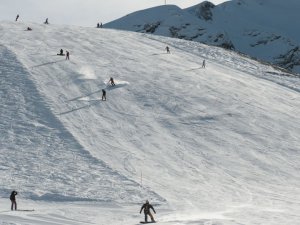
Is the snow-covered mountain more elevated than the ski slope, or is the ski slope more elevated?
the snow-covered mountain

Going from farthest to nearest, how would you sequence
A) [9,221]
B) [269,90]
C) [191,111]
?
[269,90] → [191,111] → [9,221]

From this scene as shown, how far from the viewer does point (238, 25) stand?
158m

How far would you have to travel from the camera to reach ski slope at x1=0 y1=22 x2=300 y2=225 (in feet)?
106

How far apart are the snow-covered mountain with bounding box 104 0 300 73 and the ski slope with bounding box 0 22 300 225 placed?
78.4 m

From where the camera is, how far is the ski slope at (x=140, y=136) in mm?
32281

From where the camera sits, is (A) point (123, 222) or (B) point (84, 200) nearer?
(A) point (123, 222)

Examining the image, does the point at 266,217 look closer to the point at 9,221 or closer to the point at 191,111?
the point at 9,221

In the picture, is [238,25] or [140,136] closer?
[140,136]

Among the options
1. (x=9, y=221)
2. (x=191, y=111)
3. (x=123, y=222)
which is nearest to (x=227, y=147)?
(x=191, y=111)

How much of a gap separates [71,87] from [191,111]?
9.60 metres

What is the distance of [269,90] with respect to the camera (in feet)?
198

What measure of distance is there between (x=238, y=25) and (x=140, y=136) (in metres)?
118

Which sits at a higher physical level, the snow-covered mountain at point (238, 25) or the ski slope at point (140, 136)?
the snow-covered mountain at point (238, 25)

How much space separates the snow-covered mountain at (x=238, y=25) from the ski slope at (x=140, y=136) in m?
78.4
